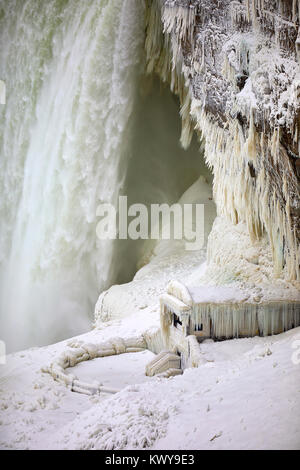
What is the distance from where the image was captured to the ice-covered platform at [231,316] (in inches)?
307

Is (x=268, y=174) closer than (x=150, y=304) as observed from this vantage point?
Yes

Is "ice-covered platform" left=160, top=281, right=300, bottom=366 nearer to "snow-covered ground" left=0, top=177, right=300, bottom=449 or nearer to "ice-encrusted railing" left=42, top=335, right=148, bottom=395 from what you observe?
"snow-covered ground" left=0, top=177, right=300, bottom=449

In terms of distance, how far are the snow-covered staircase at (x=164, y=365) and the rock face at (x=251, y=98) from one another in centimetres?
256

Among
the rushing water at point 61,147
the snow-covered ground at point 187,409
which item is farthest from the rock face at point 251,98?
the rushing water at point 61,147

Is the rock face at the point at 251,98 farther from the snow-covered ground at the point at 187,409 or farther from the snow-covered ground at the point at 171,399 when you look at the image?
the snow-covered ground at the point at 187,409

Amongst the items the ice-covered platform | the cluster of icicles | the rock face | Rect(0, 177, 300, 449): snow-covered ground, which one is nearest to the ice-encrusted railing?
Rect(0, 177, 300, 449): snow-covered ground

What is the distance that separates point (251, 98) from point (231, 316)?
3.73 m

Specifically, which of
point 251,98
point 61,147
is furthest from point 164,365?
point 61,147

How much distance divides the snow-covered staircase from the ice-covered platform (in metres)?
0.21

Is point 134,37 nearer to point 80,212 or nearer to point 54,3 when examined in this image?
point 54,3

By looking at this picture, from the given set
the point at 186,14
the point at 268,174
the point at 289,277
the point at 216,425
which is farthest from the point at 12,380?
the point at 186,14

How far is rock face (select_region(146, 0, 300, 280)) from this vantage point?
7.55 m

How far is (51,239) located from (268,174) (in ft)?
24.3

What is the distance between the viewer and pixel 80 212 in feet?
45.4
